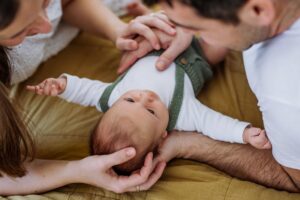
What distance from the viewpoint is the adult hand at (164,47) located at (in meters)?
1.40

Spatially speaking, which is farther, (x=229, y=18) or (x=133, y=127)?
(x=133, y=127)

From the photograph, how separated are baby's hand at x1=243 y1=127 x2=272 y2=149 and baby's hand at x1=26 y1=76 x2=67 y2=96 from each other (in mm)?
515

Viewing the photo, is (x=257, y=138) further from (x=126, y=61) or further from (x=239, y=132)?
(x=126, y=61)

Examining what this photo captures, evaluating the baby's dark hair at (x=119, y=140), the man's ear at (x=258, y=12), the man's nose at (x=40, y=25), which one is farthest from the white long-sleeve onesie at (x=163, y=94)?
the man's ear at (x=258, y=12)

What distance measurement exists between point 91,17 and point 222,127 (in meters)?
0.61

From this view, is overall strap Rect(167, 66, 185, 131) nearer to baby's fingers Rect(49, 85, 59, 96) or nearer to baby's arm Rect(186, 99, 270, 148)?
baby's arm Rect(186, 99, 270, 148)

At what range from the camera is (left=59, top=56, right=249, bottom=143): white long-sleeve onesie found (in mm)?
1290

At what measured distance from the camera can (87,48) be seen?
1666mm

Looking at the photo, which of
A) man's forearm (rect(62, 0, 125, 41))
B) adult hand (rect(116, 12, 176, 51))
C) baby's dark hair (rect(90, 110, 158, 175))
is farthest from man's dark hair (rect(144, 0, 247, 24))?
man's forearm (rect(62, 0, 125, 41))

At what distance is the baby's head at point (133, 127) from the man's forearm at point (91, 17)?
365mm

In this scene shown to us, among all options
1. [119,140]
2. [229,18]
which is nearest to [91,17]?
[119,140]

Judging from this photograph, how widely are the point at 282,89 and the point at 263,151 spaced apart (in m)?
0.33

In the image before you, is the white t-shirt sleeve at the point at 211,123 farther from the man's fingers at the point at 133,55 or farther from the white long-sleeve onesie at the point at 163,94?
the man's fingers at the point at 133,55

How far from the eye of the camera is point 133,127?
122 cm
